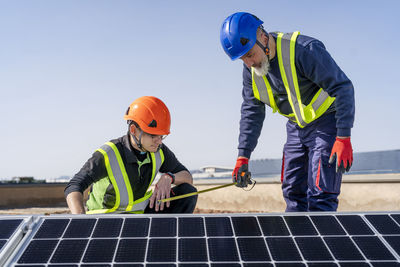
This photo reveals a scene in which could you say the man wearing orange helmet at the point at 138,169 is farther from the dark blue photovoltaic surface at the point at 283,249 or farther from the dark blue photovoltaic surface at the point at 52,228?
the dark blue photovoltaic surface at the point at 283,249

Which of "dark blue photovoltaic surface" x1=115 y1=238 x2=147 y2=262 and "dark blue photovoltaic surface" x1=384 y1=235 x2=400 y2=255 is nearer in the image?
"dark blue photovoltaic surface" x1=115 y1=238 x2=147 y2=262

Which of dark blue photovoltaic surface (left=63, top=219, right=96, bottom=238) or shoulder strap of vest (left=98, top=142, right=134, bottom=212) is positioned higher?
dark blue photovoltaic surface (left=63, top=219, right=96, bottom=238)

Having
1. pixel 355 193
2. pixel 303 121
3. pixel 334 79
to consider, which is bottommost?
pixel 355 193

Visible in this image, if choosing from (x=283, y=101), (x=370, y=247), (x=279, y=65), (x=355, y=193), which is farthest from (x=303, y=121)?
(x=355, y=193)

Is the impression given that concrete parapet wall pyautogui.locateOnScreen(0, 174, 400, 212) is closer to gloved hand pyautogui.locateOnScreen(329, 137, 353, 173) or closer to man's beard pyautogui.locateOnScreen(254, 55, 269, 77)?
gloved hand pyautogui.locateOnScreen(329, 137, 353, 173)

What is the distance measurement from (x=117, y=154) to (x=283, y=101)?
2184 mm

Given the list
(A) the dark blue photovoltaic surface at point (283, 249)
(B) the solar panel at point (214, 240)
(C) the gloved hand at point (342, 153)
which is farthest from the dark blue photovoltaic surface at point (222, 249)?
(C) the gloved hand at point (342, 153)

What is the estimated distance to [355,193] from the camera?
27.6 ft

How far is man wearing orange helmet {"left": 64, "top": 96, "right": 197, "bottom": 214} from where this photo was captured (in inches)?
186

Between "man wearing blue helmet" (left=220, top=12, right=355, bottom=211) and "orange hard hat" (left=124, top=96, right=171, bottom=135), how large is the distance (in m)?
1.07

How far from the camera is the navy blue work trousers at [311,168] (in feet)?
13.9

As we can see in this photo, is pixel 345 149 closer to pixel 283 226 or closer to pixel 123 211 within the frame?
pixel 283 226

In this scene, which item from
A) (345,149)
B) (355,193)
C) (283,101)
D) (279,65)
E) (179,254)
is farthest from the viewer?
(355,193)

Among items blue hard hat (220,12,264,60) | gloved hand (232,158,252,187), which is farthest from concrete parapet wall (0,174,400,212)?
blue hard hat (220,12,264,60)
